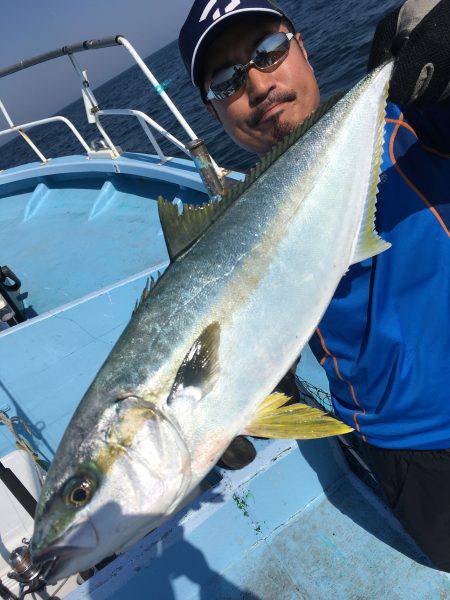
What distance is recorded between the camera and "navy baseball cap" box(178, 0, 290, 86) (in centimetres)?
180

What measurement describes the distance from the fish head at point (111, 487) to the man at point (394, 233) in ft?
2.86

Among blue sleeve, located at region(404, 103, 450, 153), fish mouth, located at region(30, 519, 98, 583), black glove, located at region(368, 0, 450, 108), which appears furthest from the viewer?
blue sleeve, located at region(404, 103, 450, 153)

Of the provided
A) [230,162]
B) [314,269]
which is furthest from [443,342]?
[230,162]

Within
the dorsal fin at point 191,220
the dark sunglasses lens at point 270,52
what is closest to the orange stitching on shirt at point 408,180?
the dorsal fin at point 191,220

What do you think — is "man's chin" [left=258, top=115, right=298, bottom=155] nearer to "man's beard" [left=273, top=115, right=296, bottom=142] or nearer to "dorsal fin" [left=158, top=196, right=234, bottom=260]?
"man's beard" [left=273, top=115, right=296, bottom=142]

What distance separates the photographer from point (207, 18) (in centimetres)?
183

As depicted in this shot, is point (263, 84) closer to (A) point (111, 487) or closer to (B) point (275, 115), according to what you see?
(B) point (275, 115)

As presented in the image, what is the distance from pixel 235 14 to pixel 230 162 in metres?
9.76

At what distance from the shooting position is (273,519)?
2654 millimetres

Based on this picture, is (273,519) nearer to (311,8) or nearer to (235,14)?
(235,14)

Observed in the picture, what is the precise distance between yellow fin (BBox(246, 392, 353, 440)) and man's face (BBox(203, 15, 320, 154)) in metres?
1.23

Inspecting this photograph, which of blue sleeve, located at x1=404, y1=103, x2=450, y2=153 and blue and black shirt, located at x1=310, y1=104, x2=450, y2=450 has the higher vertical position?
blue sleeve, located at x1=404, y1=103, x2=450, y2=153

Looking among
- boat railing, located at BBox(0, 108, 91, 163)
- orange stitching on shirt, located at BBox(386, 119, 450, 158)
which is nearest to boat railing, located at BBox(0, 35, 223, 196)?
boat railing, located at BBox(0, 108, 91, 163)

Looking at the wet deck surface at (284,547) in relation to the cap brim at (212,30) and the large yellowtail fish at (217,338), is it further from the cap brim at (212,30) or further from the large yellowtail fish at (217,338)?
the cap brim at (212,30)
